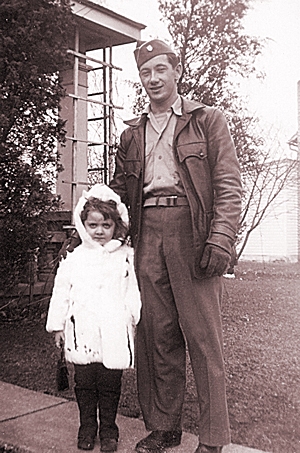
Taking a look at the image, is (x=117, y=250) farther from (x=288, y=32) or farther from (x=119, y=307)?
(x=288, y=32)

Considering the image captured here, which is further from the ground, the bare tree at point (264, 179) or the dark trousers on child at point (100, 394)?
the bare tree at point (264, 179)

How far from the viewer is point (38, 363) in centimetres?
473

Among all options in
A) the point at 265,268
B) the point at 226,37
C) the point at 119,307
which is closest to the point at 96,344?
the point at 119,307

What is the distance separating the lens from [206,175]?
→ 273 centimetres

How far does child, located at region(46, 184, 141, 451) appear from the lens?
8.88 ft

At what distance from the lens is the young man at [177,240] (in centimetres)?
263

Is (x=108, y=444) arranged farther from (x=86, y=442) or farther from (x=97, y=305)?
(x=97, y=305)

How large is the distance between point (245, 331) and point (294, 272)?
546 centimetres

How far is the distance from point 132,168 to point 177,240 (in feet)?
1.52

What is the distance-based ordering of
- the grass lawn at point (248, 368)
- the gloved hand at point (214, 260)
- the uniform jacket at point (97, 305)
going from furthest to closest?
the grass lawn at point (248, 368) < the uniform jacket at point (97, 305) < the gloved hand at point (214, 260)

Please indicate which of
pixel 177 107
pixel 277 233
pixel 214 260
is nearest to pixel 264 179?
pixel 277 233

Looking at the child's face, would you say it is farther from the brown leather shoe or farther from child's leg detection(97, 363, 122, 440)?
the brown leather shoe

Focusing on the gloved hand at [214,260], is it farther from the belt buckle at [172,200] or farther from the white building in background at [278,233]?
the white building in background at [278,233]

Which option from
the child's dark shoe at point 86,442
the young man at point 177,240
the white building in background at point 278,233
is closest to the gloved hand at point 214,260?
the young man at point 177,240
